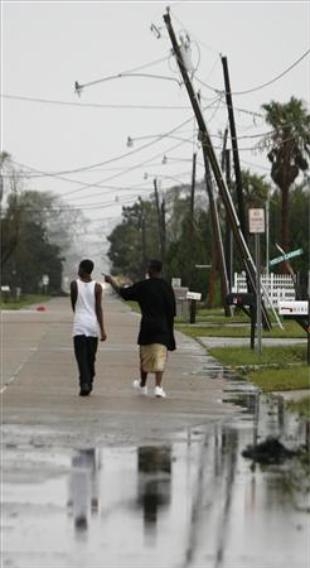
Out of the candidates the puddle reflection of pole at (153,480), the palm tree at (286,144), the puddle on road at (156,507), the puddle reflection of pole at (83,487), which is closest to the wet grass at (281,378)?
the puddle on road at (156,507)

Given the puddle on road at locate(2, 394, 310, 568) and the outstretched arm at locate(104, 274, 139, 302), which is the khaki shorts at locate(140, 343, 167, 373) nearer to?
the outstretched arm at locate(104, 274, 139, 302)

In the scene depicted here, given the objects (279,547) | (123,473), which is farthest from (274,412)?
(279,547)

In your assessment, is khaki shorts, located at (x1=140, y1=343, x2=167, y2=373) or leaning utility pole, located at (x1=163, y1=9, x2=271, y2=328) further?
leaning utility pole, located at (x1=163, y1=9, x2=271, y2=328)

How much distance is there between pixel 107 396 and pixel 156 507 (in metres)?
7.91

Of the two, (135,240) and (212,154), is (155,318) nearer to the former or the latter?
(212,154)

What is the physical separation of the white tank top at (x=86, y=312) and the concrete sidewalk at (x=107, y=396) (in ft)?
2.74

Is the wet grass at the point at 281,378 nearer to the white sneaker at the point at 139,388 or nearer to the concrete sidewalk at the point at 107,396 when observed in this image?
the concrete sidewalk at the point at 107,396

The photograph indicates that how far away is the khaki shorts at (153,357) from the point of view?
1788cm

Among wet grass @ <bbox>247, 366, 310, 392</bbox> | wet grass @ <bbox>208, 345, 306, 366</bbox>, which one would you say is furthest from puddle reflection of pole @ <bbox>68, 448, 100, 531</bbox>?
wet grass @ <bbox>208, 345, 306, 366</bbox>

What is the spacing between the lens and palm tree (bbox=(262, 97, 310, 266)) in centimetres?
6862

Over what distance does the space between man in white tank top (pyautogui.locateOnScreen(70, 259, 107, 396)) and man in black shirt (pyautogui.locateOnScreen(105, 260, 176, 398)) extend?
1.14 ft

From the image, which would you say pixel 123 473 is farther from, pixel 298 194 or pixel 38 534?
pixel 298 194

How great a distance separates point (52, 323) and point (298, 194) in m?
48.2

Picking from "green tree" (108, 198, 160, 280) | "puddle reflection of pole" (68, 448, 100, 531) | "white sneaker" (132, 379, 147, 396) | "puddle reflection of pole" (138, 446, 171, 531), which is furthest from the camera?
"green tree" (108, 198, 160, 280)
